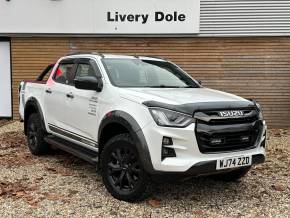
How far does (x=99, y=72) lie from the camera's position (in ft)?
18.4

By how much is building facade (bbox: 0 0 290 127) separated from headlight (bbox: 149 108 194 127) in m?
7.02

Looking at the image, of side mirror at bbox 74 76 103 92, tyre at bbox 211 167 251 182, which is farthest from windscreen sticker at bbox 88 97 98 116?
tyre at bbox 211 167 251 182

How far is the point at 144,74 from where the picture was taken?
584 centimetres

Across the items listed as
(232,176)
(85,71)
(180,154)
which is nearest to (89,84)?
(85,71)

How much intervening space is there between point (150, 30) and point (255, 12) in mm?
2858

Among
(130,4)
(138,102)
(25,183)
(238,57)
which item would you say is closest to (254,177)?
(138,102)

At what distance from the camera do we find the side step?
5480 millimetres

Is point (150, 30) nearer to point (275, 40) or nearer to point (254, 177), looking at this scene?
point (275, 40)

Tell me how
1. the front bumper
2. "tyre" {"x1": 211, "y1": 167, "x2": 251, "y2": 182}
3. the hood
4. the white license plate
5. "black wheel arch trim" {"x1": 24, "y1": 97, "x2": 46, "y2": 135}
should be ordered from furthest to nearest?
"black wheel arch trim" {"x1": 24, "y1": 97, "x2": 46, "y2": 135} < "tyre" {"x1": 211, "y1": 167, "x2": 251, "y2": 182} < the hood < the white license plate < the front bumper

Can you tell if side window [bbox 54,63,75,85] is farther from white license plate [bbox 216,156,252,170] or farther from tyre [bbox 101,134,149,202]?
white license plate [bbox 216,156,252,170]

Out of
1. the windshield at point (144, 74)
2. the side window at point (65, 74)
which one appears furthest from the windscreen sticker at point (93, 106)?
the side window at point (65, 74)

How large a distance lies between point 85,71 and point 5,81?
265 inches

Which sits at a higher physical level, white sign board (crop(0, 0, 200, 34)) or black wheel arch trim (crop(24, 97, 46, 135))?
white sign board (crop(0, 0, 200, 34))

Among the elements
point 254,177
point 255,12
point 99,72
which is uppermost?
point 255,12
